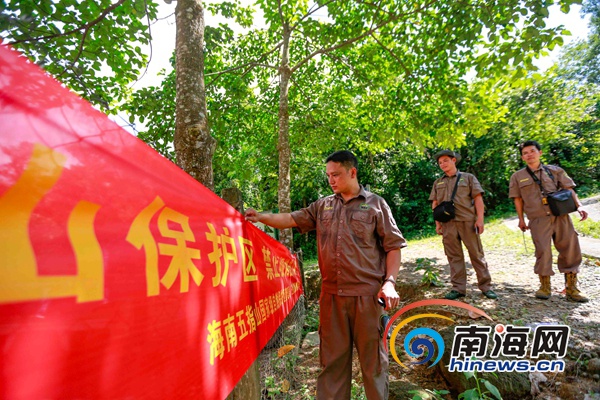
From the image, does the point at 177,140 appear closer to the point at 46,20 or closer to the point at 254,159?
the point at 46,20

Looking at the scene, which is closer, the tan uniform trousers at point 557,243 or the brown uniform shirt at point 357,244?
the brown uniform shirt at point 357,244

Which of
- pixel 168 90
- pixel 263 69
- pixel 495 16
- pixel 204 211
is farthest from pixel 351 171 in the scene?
pixel 263 69

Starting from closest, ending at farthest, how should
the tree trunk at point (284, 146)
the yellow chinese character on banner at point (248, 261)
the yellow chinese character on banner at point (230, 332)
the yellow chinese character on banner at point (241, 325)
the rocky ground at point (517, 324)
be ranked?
the yellow chinese character on banner at point (230, 332)
the yellow chinese character on banner at point (241, 325)
the yellow chinese character on banner at point (248, 261)
the rocky ground at point (517, 324)
the tree trunk at point (284, 146)

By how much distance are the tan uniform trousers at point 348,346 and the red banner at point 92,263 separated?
107 centimetres

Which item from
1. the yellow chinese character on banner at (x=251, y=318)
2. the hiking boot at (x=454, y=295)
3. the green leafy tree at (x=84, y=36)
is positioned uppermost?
the green leafy tree at (x=84, y=36)

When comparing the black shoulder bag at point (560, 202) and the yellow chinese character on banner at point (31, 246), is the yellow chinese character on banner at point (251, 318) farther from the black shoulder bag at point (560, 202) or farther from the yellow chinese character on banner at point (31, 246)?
the black shoulder bag at point (560, 202)

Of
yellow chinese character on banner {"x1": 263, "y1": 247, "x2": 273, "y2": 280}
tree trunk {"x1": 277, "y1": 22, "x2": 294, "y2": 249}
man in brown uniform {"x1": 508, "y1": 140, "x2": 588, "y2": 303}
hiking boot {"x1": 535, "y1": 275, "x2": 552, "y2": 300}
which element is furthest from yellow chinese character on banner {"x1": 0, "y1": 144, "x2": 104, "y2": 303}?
tree trunk {"x1": 277, "y1": 22, "x2": 294, "y2": 249}

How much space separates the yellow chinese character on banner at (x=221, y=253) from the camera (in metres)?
1.22

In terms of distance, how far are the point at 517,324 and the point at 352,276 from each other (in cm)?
216

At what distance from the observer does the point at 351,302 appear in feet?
6.66

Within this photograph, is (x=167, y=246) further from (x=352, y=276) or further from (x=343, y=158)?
(x=343, y=158)

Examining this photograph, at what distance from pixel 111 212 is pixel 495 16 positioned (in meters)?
4.59

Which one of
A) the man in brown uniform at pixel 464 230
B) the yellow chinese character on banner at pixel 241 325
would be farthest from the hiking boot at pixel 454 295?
the yellow chinese character on banner at pixel 241 325

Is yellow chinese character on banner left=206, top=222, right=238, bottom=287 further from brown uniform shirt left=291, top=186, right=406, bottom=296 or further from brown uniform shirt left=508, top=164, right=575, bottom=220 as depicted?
brown uniform shirt left=508, top=164, right=575, bottom=220
